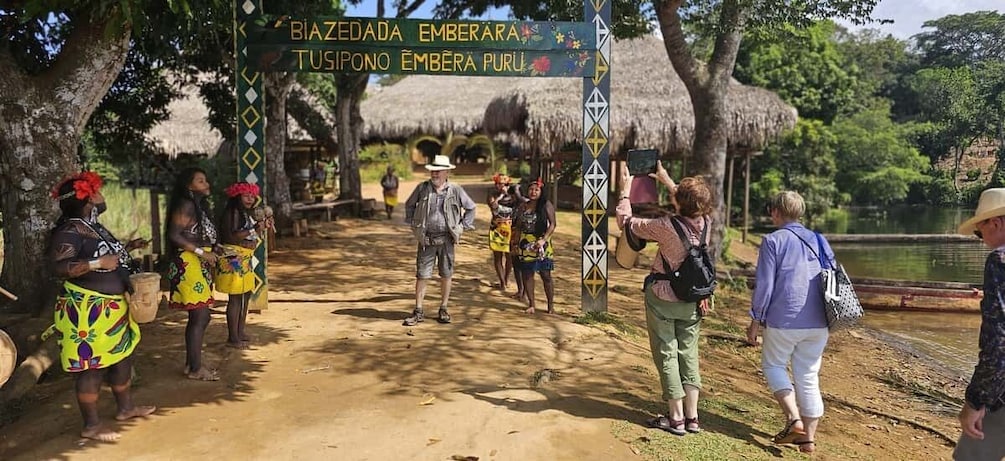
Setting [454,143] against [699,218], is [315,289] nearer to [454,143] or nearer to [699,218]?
[699,218]

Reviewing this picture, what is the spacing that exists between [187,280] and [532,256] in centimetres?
354

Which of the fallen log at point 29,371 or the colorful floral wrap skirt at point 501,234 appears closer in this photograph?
the fallen log at point 29,371

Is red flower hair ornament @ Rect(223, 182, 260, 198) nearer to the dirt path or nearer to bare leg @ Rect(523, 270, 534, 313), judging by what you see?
the dirt path

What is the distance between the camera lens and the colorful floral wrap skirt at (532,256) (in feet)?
23.4

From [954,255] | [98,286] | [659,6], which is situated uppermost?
[659,6]

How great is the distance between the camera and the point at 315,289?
845cm

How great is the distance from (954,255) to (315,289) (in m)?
14.5

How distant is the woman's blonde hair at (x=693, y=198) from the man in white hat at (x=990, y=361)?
129 cm

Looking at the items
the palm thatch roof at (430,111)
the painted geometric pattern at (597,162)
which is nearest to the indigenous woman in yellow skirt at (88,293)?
the painted geometric pattern at (597,162)

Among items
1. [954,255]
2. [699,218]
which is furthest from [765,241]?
[954,255]

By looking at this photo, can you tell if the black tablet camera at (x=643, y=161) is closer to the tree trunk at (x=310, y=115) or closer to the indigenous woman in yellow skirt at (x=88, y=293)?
the indigenous woman in yellow skirt at (x=88, y=293)

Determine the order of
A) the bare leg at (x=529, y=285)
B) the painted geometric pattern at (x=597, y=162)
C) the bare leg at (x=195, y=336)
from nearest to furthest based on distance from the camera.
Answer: the bare leg at (x=195, y=336) < the painted geometric pattern at (x=597, y=162) < the bare leg at (x=529, y=285)

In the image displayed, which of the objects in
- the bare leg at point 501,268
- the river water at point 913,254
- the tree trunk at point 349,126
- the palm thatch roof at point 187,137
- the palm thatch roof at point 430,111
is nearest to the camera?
the bare leg at point 501,268

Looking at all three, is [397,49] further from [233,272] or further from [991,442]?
[991,442]
